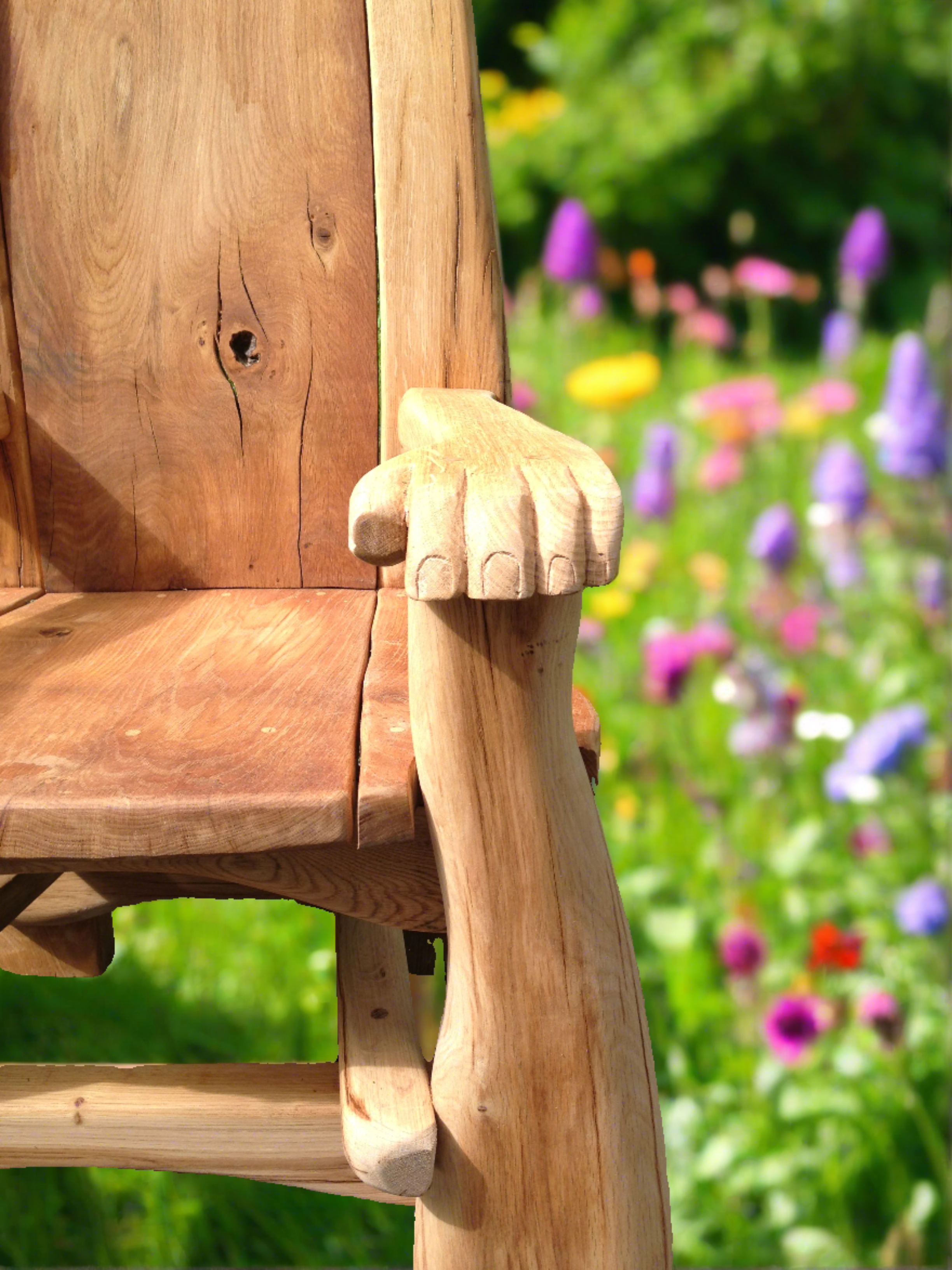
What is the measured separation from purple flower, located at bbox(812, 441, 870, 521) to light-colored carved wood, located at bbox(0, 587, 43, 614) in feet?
3.45

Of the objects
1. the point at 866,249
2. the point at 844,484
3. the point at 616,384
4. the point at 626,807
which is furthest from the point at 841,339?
the point at 626,807

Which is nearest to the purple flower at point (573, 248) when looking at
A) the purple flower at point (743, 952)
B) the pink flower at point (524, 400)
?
the pink flower at point (524, 400)

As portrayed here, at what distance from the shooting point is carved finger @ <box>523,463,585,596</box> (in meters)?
0.61

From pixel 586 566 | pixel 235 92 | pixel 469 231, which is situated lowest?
pixel 586 566

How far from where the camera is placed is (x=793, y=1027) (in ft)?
4.27

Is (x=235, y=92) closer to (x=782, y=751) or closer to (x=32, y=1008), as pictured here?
(x=782, y=751)

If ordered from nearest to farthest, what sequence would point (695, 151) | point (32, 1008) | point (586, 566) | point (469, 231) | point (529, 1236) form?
Answer: point (586, 566)
point (529, 1236)
point (469, 231)
point (32, 1008)
point (695, 151)

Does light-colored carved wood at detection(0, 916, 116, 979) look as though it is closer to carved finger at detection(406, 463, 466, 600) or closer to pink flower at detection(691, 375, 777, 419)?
carved finger at detection(406, 463, 466, 600)

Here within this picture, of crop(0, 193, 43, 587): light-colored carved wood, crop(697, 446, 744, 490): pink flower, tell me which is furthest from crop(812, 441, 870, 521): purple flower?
crop(0, 193, 43, 587): light-colored carved wood

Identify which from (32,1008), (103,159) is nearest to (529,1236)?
(103,159)

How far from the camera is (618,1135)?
748mm

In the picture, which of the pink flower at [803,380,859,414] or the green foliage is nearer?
the pink flower at [803,380,859,414]

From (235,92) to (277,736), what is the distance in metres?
0.69

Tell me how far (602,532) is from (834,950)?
2.71 ft
